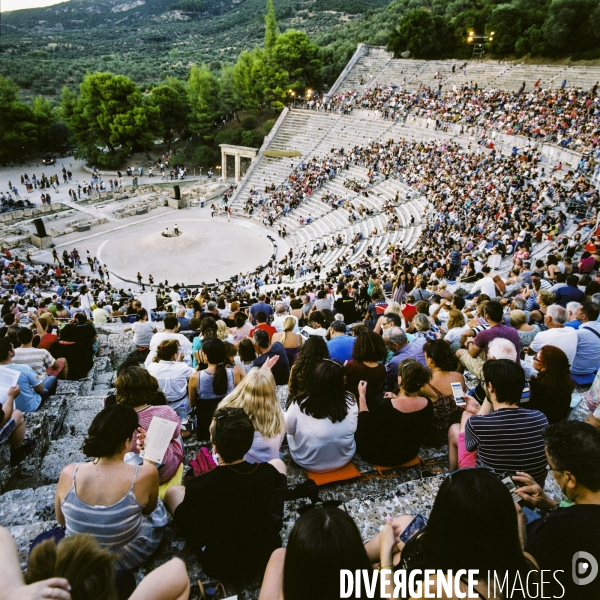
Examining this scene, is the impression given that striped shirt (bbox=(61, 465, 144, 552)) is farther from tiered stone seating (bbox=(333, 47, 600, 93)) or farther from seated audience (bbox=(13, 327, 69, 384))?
tiered stone seating (bbox=(333, 47, 600, 93))

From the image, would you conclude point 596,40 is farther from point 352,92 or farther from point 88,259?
point 88,259

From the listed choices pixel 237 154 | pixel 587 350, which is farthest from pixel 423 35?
pixel 587 350

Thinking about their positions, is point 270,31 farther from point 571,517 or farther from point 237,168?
point 571,517

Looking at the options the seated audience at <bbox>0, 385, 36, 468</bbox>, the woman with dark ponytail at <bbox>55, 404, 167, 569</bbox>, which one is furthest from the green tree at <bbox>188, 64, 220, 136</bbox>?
the woman with dark ponytail at <bbox>55, 404, 167, 569</bbox>

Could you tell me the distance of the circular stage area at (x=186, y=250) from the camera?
24.2 metres

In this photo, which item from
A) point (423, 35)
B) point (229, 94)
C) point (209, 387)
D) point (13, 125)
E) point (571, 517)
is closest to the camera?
point (571, 517)

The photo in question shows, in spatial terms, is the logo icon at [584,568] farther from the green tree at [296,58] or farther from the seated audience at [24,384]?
the green tree at [296,58]

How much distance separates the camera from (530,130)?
26.3 metres

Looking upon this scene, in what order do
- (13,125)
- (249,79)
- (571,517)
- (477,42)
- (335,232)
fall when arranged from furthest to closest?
(249,79), (13,125), (477,42), (335,232), (571,517)

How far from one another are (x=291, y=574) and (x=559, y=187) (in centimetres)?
2125

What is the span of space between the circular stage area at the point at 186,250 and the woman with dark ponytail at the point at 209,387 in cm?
1902

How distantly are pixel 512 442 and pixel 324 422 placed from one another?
148cm

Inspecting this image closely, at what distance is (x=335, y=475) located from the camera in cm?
378

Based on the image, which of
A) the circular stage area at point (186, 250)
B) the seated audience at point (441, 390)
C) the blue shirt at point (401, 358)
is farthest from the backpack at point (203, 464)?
the circular stage area at point (186, 250)
